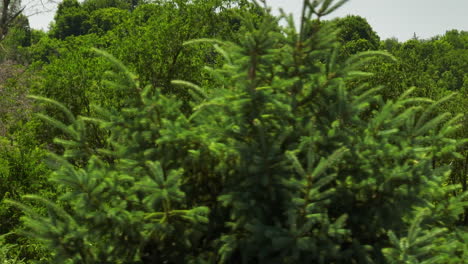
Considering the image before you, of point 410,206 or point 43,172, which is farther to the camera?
point 43,172

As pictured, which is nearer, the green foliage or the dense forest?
the dense forest

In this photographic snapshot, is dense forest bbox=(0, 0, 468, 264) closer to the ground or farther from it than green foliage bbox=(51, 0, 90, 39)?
closer to the ground

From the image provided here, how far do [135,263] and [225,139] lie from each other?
5.65 ft

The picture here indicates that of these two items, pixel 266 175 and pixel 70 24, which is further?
pixel 70 24

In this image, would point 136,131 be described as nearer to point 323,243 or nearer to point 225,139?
point 225,139

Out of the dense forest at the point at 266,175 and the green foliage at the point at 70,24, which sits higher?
the green foliage at the point at 70,24

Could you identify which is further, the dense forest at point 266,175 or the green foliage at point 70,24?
the green foliage at point 70,24

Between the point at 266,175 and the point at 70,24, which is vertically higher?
the point at 70,24

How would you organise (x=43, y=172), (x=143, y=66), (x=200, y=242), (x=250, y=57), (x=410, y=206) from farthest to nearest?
(x=143, y=66)
(x=43, y=172)
(x=200, y=242)
(x=410, y=206)
(x=250, y=57)

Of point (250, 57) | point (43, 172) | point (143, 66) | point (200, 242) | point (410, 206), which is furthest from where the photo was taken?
point (143, 66)

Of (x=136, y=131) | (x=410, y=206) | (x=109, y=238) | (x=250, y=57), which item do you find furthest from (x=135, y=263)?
(x=410, y=206)

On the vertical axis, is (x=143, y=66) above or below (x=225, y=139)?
above

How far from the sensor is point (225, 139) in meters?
5.91

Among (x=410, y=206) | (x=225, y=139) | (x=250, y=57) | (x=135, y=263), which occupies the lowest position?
(x=135, y=263)
